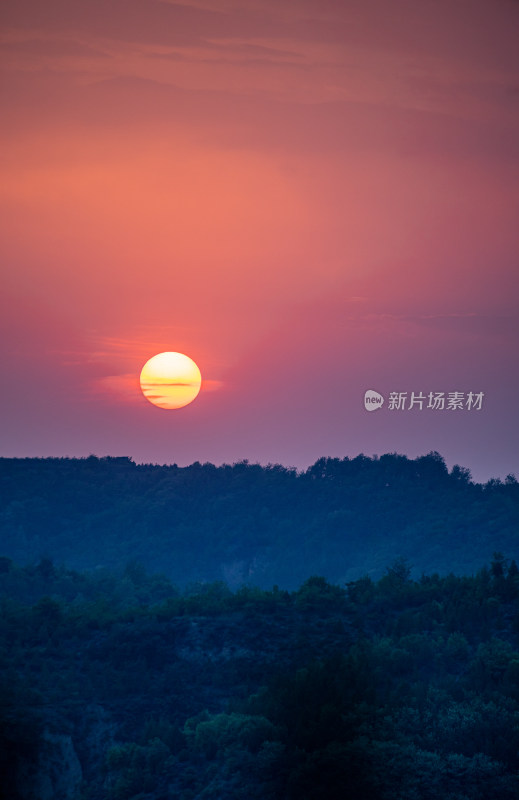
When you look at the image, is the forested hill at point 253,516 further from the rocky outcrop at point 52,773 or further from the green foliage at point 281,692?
the rocky outcrop at point 52,773

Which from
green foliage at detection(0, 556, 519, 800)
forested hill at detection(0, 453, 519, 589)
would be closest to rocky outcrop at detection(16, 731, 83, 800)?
green foliage at detection(0, 556, 519, 800)

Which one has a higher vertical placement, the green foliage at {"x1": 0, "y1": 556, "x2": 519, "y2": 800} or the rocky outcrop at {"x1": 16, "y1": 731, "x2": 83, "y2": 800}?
the green foliage at {"x1": 0, "y1": 556, "x2": 519, "y2": 800}

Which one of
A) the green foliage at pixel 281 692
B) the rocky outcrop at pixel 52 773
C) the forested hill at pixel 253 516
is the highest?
the forested hill at pixel 253 516

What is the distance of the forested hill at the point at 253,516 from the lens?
12631cm

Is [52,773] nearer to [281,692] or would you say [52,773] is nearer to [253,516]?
[281,692]

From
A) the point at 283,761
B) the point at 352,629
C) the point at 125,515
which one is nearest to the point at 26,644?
the point at 352,629

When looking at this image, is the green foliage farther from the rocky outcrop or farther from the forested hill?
the forested hill

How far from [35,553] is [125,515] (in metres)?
16.9

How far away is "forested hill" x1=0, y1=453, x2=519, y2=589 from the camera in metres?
126

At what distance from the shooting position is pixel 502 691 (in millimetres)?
41000

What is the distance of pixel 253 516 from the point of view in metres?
141

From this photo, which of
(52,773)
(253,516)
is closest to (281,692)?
(52,773)

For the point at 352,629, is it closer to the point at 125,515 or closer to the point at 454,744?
A: the point at 454,744

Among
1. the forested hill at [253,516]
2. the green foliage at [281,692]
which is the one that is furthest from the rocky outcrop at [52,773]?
the forested hill at [253,516]
